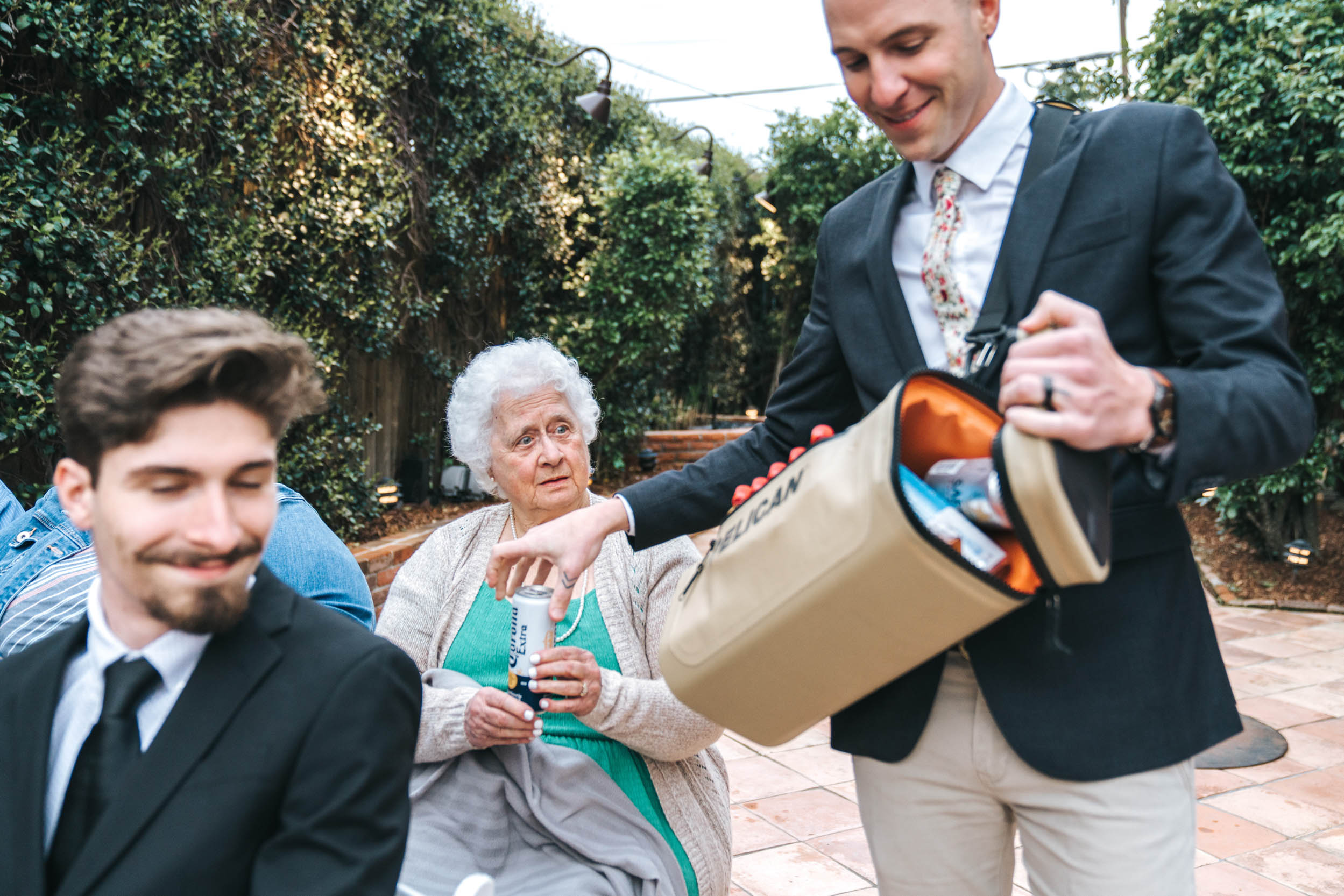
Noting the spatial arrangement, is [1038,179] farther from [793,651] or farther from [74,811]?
[74,811]

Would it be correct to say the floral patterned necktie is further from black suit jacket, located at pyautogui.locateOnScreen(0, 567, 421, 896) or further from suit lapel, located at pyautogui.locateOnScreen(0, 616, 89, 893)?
suit lapel, located at pyautogui.locateOnScreen(0, 616, 89, 893)

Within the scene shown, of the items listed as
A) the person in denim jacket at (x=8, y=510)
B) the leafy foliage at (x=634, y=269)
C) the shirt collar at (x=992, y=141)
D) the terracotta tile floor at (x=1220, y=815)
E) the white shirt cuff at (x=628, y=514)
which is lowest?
the terracotta tile floor at (x=1220, y=815)

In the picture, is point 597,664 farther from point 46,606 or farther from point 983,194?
point 983,194

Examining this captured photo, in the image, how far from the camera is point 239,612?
1.00 metres

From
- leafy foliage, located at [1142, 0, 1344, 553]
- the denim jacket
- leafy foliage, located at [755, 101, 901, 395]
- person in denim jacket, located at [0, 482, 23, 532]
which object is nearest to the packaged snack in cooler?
the denim jacket

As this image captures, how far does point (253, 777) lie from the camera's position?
3.23ft

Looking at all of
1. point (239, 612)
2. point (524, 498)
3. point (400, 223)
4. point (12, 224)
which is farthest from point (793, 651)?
point (400, 223)

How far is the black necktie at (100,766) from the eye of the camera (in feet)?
3.26

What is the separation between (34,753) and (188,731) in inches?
7.0

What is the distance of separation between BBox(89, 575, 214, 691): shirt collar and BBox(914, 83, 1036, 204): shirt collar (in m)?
1.05

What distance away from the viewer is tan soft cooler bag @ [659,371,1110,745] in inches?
33.5

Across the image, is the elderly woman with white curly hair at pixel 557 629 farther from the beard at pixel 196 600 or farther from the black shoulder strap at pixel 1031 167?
the black shoulder strap at pixel 1031 167

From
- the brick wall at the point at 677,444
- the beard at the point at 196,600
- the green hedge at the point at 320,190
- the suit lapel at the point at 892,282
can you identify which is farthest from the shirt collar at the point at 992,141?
the brick wall at the point at 677,444

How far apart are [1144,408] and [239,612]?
3.02 ft
